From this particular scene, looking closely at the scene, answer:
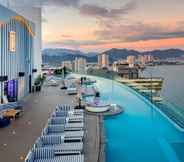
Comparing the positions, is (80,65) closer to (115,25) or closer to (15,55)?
(115,25)

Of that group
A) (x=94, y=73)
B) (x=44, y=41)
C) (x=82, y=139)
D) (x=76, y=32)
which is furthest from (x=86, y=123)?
(x=44, y=41)

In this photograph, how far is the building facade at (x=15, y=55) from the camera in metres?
8.70

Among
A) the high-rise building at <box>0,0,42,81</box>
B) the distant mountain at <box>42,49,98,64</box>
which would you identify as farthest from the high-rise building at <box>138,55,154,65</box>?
the distant mountain at <box>42,49,98,64</box>

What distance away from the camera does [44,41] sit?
1930 centimetres

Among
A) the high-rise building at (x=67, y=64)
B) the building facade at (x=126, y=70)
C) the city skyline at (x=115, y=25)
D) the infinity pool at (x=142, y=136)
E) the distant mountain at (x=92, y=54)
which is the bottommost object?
the infinity pool at (x=142, y=136)

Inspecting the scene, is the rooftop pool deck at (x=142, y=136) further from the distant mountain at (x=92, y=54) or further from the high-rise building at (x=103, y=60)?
the high-rise building at (x=103, y=60)

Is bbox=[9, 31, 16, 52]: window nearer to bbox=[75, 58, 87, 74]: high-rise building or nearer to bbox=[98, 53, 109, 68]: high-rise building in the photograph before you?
bbox=[98, 53, 109, 68]: high-rise building

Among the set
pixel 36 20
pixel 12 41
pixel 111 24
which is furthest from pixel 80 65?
pixel 12 41

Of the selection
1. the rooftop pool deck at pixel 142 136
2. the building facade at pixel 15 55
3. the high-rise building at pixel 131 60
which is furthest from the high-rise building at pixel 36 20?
the rooftop pool deck at pixel 142 136

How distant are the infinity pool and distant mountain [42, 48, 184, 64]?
4062 millimetres

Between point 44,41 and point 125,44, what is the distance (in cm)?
568

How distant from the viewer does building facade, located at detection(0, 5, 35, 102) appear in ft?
28.6

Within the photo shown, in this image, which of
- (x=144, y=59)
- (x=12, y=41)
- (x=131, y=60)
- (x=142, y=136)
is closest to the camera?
(x=142, y=136)

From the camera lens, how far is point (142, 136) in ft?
20.2
